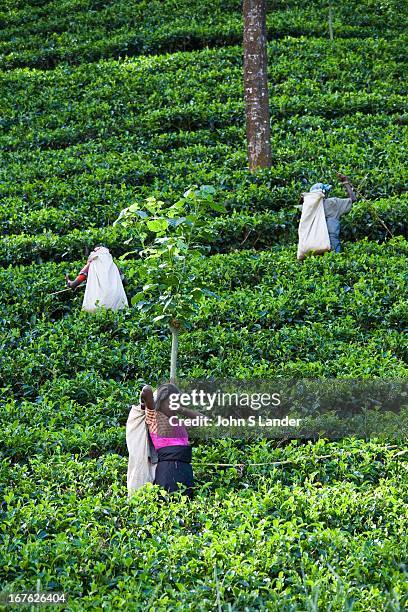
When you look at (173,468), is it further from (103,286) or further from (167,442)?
(103,286)

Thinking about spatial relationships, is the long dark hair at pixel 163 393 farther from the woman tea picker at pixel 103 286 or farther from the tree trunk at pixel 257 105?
the tree trunk at pixel 257 105

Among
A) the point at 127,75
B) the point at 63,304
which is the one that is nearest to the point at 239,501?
the point at 63,304

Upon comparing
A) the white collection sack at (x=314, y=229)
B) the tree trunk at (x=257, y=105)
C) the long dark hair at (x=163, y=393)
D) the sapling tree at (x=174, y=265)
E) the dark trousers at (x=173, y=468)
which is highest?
the tree trunk at (x=257, y=105)

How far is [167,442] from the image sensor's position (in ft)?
23.7

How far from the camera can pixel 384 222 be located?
1273 centimetres

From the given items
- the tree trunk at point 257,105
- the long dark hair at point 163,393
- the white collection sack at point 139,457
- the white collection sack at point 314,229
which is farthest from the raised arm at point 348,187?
the white collection sack at point 139,457

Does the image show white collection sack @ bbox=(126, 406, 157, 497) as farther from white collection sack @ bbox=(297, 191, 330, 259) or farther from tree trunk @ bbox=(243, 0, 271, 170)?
tree trunk @ bbox=(243, 0, 271, 170)

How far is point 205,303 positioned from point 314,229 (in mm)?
1987

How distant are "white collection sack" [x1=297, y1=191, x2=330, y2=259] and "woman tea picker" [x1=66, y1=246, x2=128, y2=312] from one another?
2.33 meters

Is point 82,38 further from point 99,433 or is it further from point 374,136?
point 99,433

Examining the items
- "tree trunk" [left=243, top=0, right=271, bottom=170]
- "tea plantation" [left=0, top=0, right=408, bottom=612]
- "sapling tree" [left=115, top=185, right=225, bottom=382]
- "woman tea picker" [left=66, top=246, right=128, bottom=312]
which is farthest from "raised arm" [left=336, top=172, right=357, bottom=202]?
"sapling tree" [left=115, top=185, right=225, bottom=382]

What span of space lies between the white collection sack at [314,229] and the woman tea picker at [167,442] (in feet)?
15.4

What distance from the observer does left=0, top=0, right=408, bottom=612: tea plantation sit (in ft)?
19.9

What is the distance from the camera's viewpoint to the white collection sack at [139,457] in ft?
23.5
